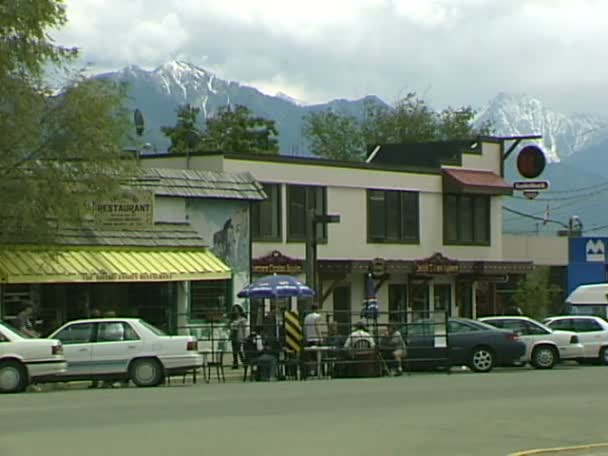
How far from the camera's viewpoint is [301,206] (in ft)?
152

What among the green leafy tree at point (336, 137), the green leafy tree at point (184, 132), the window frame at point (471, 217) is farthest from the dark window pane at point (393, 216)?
the green leafy tree at point (336, 137)

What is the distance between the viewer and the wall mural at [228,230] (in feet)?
136

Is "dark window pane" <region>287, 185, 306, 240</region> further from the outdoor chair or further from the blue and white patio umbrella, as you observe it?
the outdoor chair

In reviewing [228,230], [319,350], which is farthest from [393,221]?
[319,350]

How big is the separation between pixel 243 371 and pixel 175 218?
6.57 metres

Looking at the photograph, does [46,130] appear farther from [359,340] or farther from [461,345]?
[461,345]

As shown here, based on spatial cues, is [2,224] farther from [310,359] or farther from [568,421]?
[568,421]

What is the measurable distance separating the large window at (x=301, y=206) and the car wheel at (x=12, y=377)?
63.1ft

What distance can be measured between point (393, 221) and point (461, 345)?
555 inches

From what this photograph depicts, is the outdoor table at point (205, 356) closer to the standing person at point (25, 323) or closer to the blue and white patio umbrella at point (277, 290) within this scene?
the blue and white patio umbrella at point (277, 290)

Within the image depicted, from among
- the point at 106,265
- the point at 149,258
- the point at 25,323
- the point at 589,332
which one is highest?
the point at 149,258

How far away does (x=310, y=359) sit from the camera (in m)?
34.0

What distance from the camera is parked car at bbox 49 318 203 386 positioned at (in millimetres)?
29141

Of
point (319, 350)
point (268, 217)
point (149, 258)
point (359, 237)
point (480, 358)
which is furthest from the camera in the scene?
point (359, 237)
